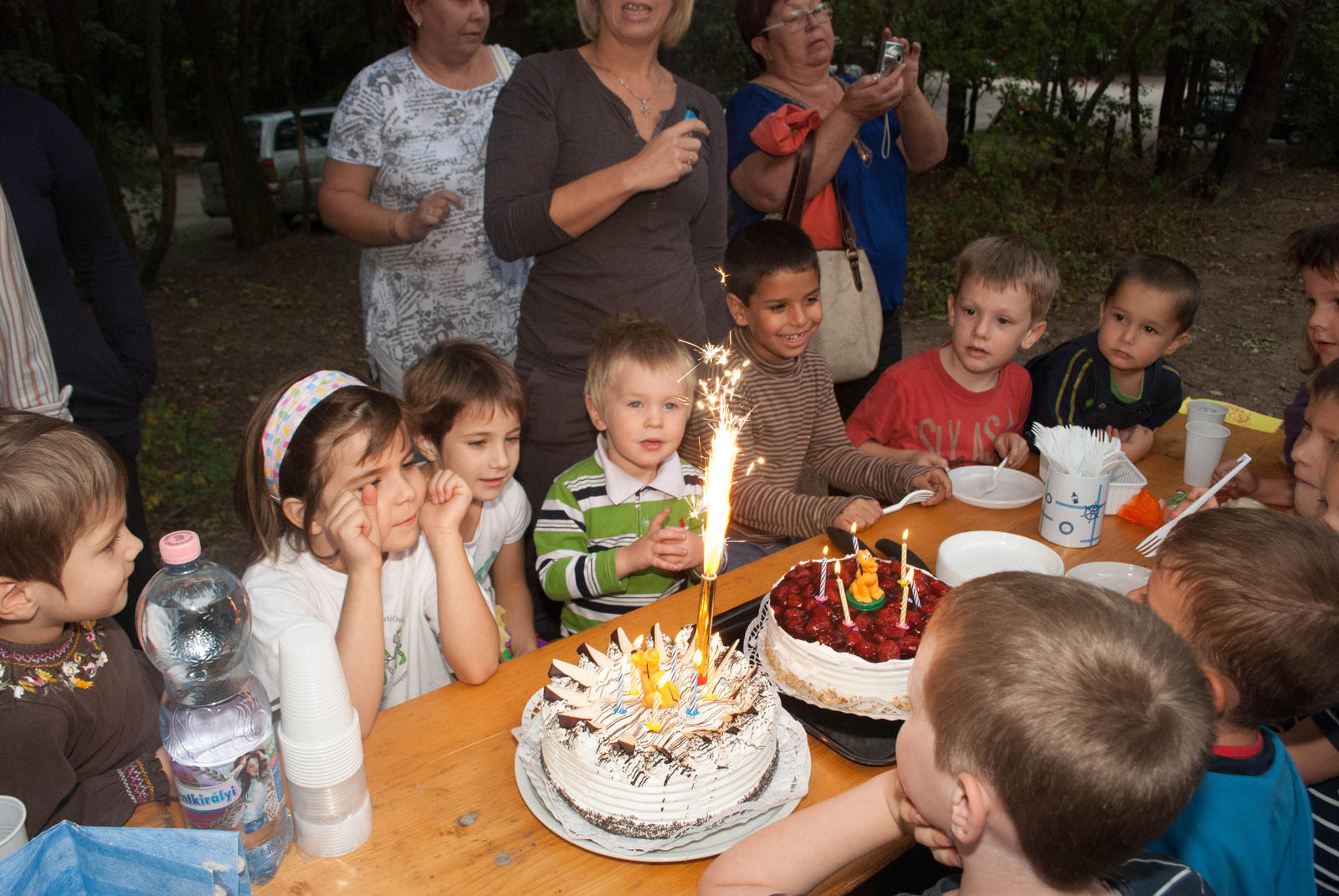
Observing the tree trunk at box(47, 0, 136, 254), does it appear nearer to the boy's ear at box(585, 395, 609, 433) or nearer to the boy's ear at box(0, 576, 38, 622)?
the boy's ear at box(585, 395, 609, 433)

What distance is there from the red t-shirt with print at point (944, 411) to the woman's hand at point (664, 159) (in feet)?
3.87

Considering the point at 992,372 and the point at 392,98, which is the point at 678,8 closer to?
the point at 392,98

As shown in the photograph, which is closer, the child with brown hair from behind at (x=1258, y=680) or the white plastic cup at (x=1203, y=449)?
the child with brown hair from behind at (x=1258, y=680)

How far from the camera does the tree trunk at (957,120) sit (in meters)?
11.3

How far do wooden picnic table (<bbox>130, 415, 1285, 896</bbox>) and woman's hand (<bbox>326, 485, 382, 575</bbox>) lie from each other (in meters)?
0.31

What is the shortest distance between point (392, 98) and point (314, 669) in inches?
90.8

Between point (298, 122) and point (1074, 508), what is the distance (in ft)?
35.1

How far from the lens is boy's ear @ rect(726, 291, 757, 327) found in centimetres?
317

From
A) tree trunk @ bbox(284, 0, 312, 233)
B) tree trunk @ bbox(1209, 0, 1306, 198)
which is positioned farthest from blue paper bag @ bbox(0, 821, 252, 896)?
tree trunk @ bbox(1209, 0, 1306, 198)

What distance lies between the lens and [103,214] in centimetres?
272

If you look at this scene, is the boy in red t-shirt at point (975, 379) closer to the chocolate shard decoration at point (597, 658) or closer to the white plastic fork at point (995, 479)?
the white plastic fork at point (995, 479)

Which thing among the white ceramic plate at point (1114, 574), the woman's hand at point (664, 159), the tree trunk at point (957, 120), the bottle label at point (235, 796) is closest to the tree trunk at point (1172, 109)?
the tree trunk at point (957, 120)

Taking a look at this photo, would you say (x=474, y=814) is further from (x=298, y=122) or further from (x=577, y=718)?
(x=298, y=122)

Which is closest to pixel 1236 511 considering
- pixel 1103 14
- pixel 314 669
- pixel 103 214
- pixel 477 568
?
pixel 314 669
